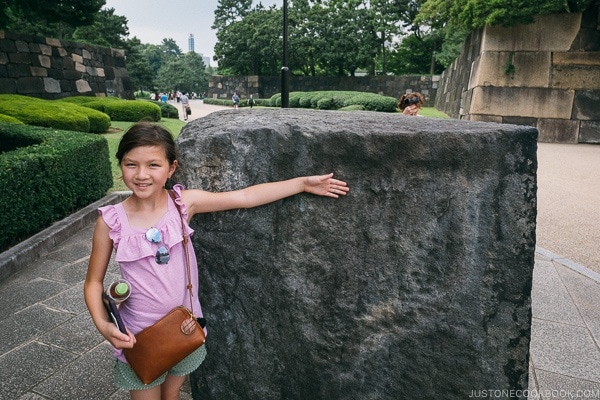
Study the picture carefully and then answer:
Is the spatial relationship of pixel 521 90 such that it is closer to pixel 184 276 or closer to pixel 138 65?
pixel 184 276

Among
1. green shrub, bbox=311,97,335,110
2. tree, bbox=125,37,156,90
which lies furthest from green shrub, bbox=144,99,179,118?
tree, bbox=125,37,156,90

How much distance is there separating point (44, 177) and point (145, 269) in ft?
12.7

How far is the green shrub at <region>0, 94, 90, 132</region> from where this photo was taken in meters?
8.82

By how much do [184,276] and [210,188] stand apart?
45cm

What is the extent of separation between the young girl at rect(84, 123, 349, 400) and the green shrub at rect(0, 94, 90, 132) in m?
8.92

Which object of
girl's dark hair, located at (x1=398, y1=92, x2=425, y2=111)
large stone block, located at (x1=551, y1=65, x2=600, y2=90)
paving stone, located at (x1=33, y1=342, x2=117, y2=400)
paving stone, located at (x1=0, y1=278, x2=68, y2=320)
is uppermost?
large stone block, located at (x1=551, y1=65, x2=600, y2=90)

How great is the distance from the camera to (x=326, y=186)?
1.82m

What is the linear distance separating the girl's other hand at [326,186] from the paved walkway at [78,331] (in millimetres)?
1149

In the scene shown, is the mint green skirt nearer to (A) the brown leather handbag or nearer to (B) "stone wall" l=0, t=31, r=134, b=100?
(A) the brown leather handbag

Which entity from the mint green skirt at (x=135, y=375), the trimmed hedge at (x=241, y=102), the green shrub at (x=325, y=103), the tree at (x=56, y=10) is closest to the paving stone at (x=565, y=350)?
the mint green skirt at (x=135, y=375)

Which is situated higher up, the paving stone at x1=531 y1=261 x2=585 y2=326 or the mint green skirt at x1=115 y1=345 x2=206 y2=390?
the mint green skirt at x1=115 y1=345 x2=206 y2=390

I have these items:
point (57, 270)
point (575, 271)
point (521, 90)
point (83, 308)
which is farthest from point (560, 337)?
point (521, 90)

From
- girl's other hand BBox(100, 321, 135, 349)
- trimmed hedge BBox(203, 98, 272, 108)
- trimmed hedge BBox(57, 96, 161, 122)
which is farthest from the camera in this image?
trimmed hedge BBox(203, 98, 272, 108)

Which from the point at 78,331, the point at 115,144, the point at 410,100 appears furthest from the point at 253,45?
the point at 78,331
